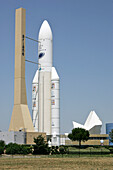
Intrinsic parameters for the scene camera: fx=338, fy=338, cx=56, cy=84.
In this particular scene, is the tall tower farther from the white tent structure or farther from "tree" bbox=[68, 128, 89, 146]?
the white tent structure

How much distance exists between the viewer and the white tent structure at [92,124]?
351 ft

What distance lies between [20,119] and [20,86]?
20.7ft

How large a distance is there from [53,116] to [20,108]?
14577 mm

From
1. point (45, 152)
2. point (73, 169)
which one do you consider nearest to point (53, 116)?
point (45, 152)

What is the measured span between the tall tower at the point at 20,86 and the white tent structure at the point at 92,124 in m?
45.9

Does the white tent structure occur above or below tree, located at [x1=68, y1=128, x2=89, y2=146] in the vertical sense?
above

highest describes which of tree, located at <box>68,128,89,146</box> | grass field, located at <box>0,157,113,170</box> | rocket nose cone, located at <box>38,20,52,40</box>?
rocket nose cone, located at <box>38,20,52,40</box>

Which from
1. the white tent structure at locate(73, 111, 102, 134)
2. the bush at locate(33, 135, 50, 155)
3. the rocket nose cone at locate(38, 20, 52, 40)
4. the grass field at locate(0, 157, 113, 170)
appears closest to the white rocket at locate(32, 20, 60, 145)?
the rocket nose cone at locate(38, 20, 52, 40)

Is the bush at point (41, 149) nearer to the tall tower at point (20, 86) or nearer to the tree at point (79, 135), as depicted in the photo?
the tall tower at point (20, 86)

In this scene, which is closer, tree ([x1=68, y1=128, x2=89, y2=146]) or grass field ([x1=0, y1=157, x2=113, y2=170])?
grass field ([x1=0, y1=157, x2=113, y2=170])

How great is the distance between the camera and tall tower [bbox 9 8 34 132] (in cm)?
6271

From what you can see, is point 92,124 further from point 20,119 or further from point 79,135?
point 20,119

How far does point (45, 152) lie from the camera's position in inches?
1866

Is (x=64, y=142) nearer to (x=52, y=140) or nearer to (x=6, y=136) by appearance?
(x=52, y=140)
